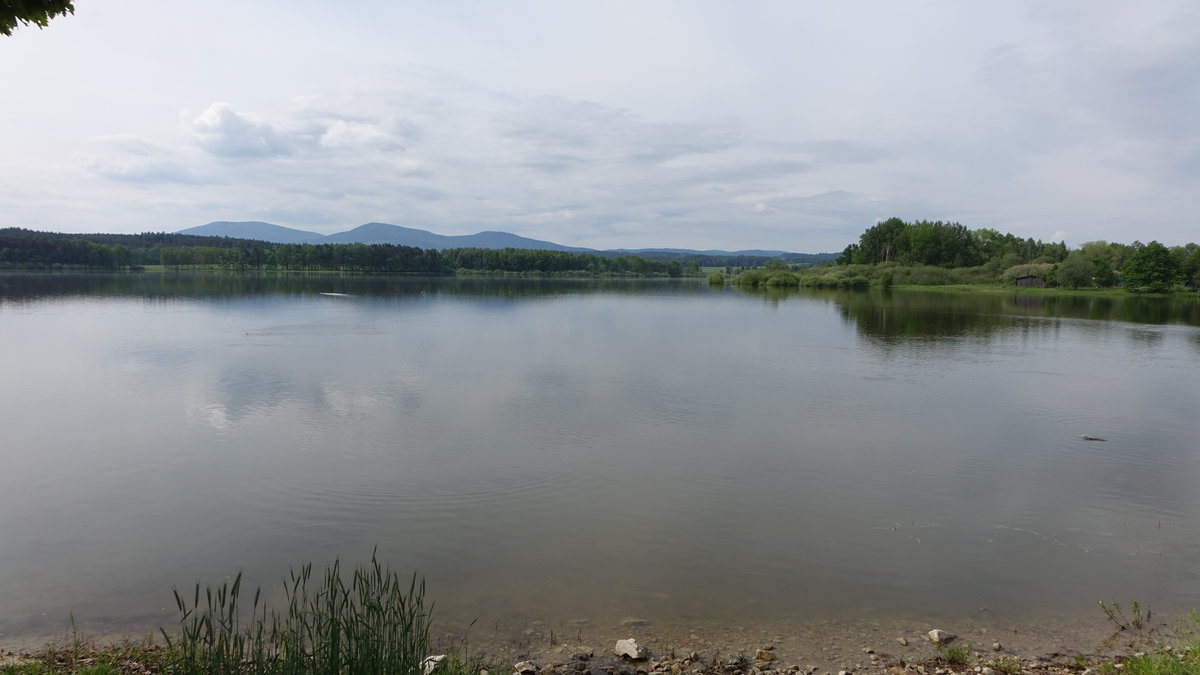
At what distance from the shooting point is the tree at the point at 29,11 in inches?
224

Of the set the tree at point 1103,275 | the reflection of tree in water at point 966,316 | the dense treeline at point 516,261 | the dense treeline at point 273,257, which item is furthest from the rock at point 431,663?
the dense treeline at point 516,261

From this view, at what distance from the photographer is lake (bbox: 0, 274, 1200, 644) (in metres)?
7.11

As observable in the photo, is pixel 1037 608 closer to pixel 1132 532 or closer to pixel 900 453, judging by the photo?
pixel 1132 532

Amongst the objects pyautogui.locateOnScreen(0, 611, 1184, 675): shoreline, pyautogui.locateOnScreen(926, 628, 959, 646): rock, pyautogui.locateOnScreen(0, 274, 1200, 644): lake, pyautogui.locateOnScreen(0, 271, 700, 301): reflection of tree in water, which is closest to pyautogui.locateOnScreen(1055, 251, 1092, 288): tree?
pyautogui.locateOnScreen(0, 271, 700, 301): reflection of tree in water

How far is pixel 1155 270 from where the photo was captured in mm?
72938

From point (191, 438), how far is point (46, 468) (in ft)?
7.17

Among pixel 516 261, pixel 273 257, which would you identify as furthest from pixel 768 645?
pixel 516 261

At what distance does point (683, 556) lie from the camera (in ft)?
25.8

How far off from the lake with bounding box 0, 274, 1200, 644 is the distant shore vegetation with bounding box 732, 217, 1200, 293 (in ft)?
222

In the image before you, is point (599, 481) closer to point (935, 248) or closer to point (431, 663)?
point (431, 663)

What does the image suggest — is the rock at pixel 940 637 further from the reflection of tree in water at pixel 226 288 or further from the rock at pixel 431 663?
the reflection of tree in water at pixel 226 288

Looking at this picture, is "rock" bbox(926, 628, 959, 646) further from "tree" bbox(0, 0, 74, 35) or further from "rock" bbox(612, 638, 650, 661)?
"tree" bbox(0, 0, 74, 35)

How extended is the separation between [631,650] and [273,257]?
15606cm

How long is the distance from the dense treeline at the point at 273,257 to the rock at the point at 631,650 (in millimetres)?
143554
